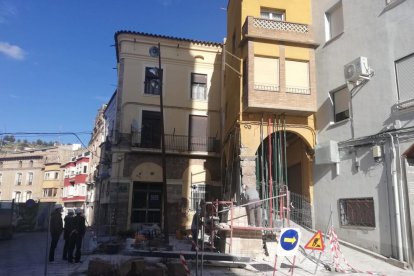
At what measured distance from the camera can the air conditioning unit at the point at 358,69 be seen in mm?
12780

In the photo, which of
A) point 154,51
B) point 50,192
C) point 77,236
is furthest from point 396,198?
point 50,192

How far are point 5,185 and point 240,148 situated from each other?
190 ft

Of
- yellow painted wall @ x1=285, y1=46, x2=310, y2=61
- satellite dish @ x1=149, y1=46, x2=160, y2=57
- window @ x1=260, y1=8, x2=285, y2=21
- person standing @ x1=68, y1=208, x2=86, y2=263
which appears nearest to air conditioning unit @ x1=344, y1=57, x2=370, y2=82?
yellow painted wall @ x1=285, y1=46, x2=310, y2=61

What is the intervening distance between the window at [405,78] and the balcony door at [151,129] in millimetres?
13457

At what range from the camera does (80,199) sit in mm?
48156

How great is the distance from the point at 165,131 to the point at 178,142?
1042 mm

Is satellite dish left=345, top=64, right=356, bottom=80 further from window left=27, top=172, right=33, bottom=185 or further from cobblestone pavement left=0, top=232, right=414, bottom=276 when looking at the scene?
window left=27, top=172, right=33, bottom=185

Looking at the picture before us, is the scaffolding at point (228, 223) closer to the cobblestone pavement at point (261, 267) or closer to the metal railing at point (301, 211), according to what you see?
the cobblestone pavement at point (261, 267)

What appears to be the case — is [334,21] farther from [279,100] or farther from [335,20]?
[279,100]

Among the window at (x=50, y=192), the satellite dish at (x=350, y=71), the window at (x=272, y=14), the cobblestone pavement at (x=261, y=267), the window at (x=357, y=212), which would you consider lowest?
the cobblestone pavement at (x=261, y=267)

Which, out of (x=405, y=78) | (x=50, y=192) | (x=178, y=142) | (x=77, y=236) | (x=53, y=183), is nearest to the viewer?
(x=77, y=236)

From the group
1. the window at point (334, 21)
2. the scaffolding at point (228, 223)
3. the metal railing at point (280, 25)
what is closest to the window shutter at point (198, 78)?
the metal railing at point (280, 25)

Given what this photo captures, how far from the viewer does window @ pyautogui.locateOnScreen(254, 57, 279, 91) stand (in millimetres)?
15391

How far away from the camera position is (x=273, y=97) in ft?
50.0
